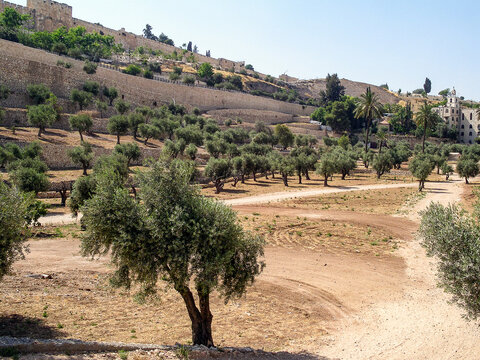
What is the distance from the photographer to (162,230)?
953cm

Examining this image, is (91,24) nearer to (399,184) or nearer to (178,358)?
(399,184)

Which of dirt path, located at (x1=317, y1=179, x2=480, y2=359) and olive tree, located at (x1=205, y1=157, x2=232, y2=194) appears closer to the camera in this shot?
dirt path, located at (x1=317, y1=179, x2=480, y2=359)

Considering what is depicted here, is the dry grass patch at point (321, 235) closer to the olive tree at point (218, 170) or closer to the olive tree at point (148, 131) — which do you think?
the olive tree at point (218, 170)

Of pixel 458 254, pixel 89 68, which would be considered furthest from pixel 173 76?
pixel 458 254

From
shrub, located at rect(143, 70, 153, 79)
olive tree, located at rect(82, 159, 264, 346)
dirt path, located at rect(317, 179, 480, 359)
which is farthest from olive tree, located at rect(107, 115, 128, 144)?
olive tree, located at rect(82, 159, 264, 346)

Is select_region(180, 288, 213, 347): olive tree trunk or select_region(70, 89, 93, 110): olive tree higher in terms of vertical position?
select_region(70, 89, 93, 110): olive tree

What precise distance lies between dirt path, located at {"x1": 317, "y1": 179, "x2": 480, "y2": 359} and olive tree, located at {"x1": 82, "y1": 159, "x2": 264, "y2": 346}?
421 cm

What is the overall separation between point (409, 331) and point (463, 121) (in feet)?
334

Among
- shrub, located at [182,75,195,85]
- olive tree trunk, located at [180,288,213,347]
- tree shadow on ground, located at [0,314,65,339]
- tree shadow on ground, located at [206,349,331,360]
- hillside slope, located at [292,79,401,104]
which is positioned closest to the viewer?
tree shadow on ground, located at [206,349,331,360]

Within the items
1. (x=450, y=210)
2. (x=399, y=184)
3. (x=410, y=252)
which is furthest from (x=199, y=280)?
(x=399, y=184)

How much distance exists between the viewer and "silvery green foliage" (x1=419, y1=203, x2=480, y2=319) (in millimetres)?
9234

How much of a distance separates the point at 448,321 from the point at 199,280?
27.4 ft

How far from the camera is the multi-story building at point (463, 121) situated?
319ft

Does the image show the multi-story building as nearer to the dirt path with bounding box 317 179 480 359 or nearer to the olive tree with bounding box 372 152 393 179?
the olive tree with bounding box 372 152 393 179
